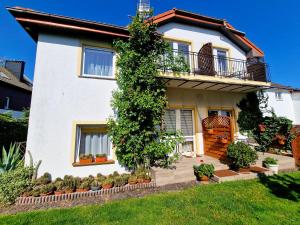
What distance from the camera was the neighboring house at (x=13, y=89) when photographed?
19.2 metres

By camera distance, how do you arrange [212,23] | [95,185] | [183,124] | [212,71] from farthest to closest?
[212,23] < [183,124] < [212,71] < [95,185]

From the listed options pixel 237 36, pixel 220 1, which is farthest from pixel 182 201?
pixel 220 1

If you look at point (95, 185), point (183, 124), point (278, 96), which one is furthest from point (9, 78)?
point (278, 96)

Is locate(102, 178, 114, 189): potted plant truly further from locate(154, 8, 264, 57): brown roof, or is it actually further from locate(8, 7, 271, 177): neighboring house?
locate(154, 8, 264, 57): brown roof

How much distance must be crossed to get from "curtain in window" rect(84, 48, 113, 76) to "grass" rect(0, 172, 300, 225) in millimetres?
5902

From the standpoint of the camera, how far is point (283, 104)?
2091 cm

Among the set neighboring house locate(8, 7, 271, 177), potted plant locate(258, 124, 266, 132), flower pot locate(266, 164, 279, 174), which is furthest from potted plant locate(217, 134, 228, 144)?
potted plant locate(258, 124, 266, 132)

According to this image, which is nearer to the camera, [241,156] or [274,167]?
[241,156]

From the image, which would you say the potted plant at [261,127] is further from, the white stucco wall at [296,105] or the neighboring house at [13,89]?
the neighboring house at [13,89]

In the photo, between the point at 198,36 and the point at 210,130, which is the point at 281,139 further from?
the point at 198,36

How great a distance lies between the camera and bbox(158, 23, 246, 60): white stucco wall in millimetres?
10625

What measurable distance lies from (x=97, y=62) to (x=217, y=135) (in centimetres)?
779

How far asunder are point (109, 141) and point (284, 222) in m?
6.70

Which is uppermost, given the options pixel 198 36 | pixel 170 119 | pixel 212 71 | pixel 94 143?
pixel 198 36
